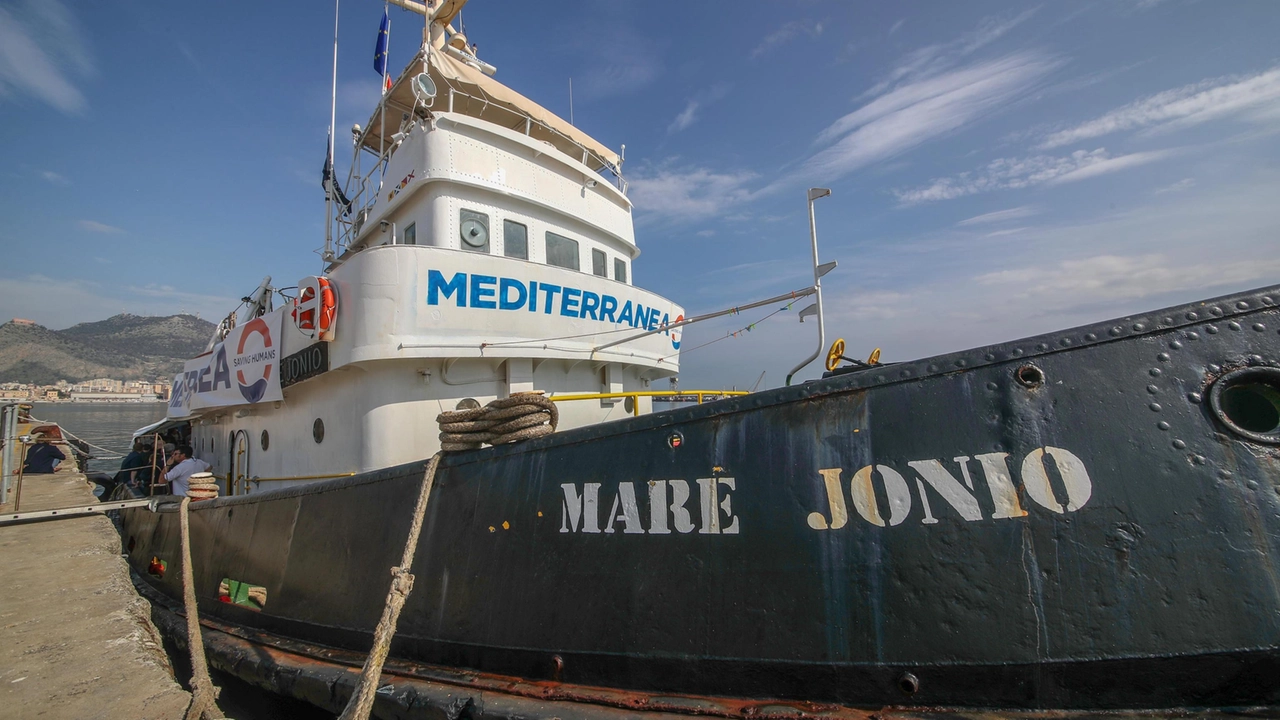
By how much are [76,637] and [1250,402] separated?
5.98m

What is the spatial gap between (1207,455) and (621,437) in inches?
89.4

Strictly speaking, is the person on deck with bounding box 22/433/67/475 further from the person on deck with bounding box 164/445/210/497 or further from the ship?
the ship

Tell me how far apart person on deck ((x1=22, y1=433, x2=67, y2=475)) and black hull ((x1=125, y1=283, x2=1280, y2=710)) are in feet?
45.2

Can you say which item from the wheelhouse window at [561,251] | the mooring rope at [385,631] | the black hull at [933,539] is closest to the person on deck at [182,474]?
the wheelhouse window at [561,251]

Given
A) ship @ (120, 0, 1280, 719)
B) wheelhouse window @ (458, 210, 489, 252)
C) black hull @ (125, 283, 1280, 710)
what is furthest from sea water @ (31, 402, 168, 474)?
black hull @ (125, 283, 1280, 710)

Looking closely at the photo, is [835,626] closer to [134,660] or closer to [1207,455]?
[1207,455]

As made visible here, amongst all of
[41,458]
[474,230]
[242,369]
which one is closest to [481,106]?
[474,230]

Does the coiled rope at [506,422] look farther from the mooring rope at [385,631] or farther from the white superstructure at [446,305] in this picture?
the white superstructure at [446,305]

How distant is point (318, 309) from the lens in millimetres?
5426

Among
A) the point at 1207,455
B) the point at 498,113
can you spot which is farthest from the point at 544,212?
the point at 1207,455

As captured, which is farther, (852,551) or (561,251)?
(561,251)

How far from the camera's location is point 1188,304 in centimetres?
197

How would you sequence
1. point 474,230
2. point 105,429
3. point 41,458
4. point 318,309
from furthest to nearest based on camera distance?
1. point 105,429
2. point 41,458
3. point 474,230
4. point 318,309

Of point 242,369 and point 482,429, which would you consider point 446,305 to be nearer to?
point 482,429
